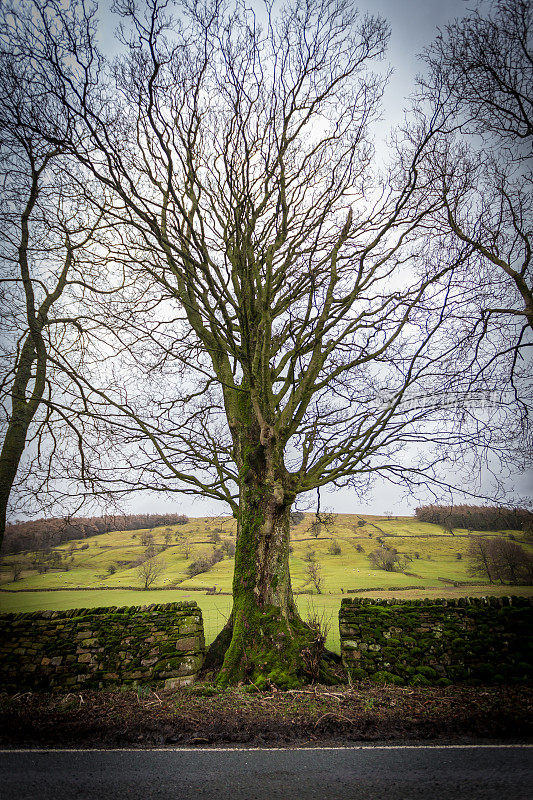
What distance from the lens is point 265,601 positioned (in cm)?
626

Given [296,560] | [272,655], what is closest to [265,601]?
[272,655]

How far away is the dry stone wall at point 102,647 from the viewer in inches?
255

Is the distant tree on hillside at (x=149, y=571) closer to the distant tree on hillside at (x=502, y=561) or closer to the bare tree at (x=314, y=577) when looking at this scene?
the bare tree at (x=314, y=577)

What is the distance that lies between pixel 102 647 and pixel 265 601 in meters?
3.32

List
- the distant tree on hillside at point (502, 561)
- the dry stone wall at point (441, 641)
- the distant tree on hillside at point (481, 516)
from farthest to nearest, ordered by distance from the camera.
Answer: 1. the distant tree on hillside at point (502, 561)
2. the distant tree on hillside at point (481, 516)
3. the dry stone wall at point (441, 641)

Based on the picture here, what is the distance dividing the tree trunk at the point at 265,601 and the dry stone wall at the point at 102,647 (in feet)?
3.28

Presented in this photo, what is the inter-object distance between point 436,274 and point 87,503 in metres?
8.96

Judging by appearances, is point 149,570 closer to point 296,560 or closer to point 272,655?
point 296,560

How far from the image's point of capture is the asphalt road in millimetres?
2809

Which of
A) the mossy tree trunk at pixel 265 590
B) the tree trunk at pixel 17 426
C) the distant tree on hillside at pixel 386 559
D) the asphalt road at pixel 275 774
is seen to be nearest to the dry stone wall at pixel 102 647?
the mossy tree trunk at pixel 265 590

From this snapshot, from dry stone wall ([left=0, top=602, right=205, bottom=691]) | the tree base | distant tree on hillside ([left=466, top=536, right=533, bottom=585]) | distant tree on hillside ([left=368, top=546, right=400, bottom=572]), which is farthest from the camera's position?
distant tree on hillside ([left=368, top=546, right=400, bottom=572])

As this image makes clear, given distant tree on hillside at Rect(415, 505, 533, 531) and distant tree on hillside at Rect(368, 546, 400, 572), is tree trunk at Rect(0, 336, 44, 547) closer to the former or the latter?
distant tree on hillside at Rect(415, 505, 533, 531)

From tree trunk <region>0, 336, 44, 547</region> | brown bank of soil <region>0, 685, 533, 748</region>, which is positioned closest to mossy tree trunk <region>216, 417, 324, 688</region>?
brown bank of soil <region>0, 685, 533, 748</region>

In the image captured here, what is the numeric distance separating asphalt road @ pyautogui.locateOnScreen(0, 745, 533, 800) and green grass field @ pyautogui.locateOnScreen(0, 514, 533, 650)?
6.29m
